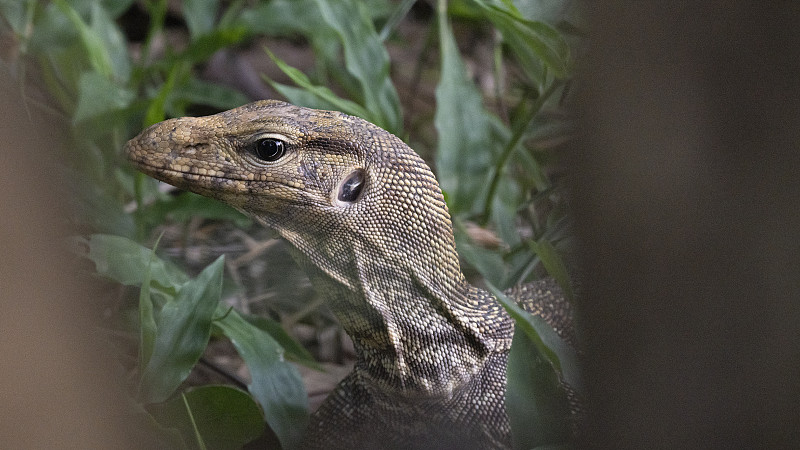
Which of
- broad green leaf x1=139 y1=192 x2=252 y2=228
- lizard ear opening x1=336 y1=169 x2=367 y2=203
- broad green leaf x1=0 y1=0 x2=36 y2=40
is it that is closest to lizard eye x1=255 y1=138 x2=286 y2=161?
lizard ear opening x1=336 y1=169 x2=367 y2=203

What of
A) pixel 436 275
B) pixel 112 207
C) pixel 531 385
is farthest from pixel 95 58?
pixel 531 385

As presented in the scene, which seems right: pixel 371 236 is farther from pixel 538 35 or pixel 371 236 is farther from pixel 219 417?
pixel 538 35

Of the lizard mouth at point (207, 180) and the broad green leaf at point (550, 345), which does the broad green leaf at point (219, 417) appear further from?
the broad green leaf at point (550, 345)

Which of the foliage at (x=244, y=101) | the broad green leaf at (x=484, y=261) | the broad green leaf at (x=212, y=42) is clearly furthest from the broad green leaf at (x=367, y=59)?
the broad green leaf at (x=484, y=261)

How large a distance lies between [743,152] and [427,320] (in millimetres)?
1291

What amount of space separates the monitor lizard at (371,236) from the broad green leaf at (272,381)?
26 centimetres

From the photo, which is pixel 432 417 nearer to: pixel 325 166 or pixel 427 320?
pixel 427 320

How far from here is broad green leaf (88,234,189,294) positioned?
2.47 meters

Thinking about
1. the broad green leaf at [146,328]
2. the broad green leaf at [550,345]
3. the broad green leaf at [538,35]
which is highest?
the broad green leaf at [538,35]

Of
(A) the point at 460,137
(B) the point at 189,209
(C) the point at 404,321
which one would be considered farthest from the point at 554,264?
(B) the point at 189,209

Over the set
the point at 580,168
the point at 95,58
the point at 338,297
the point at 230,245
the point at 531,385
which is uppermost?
the point at 580,168

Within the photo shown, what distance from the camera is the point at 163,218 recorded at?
3391 mm

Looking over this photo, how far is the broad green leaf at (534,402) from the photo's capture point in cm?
190

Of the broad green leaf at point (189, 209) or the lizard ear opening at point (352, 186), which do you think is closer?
the lizard ear opening at point (352, 186)
